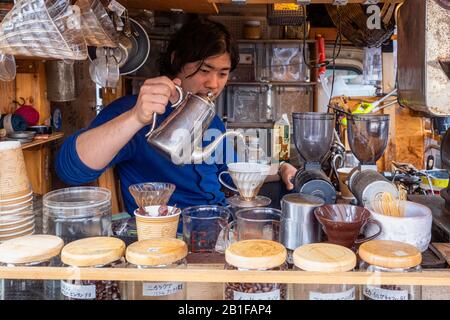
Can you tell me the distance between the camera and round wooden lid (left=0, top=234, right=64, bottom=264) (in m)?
0.82

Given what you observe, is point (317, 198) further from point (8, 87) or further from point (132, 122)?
point (8, 87)

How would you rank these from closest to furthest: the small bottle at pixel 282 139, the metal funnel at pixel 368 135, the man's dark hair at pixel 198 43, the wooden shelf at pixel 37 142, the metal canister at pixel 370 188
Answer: the metal canister at pixel 370 188 → the metal funnel at pixel 368 135 → the man's dark hair at pixel 198 43 → the wooden shelf at pixel 37 142 → the small bottle at pixel 282 139

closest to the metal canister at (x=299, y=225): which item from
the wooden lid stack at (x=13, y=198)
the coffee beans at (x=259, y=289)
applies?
the coffee beans at (x=259, y=289)

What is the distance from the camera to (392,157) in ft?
15.6

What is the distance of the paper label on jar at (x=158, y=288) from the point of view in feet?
2.73

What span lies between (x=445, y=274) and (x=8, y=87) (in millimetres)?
2613

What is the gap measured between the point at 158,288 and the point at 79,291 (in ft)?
0.47

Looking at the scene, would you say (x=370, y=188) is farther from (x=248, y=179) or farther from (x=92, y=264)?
(x=92, y=264)

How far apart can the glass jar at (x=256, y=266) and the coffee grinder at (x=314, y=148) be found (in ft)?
0.91

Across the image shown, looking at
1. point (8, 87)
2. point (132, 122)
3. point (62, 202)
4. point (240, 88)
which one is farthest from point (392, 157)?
point (62, 202)

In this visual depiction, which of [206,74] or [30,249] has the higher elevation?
[206,74]

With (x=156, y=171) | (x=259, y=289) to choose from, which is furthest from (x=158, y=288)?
(x=156, y=171)

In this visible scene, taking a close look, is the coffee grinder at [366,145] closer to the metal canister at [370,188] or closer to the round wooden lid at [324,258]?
the metal canister at [370,188]

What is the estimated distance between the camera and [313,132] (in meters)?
1.16
